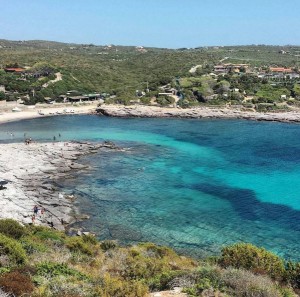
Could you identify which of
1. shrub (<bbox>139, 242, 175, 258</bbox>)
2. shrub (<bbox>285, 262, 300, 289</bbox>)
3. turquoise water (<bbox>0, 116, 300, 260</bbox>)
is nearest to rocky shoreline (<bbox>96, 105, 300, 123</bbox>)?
turquoise water (<bbox>0, 116, 300, 260</bbox>)

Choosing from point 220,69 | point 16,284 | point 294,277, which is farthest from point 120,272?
point 220,69

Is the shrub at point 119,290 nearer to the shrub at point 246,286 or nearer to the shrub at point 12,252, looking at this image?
the shrub at point 246,286

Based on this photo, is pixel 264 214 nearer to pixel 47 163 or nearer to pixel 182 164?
pixel 182 164

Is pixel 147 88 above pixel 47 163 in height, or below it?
above

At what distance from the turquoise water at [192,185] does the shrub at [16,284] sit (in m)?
15.1

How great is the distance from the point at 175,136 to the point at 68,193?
99.0ft

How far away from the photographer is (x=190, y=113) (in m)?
79.7

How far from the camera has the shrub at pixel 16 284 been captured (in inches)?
363

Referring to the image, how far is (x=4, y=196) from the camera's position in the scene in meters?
30.6

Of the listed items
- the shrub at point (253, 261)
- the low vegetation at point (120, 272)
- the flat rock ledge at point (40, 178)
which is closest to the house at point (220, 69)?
the flat rock ledge at point (40, 178)

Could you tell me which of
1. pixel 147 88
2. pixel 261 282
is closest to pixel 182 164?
pixel 261 282

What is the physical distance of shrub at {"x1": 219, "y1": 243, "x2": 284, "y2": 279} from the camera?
50.4 feet

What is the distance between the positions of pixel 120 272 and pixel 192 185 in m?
24.0

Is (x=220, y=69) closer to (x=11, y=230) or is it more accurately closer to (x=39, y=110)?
(x=39, y=110)
